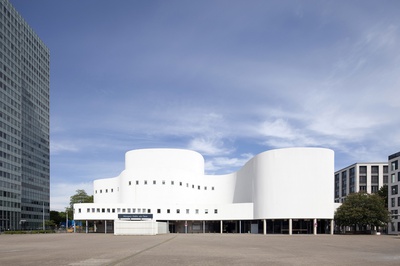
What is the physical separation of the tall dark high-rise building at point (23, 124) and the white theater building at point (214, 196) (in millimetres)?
28423

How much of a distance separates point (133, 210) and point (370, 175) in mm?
83557

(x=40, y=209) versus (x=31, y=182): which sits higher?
(x=31, y=182)

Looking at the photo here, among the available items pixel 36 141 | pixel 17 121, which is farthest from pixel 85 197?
pixel 17 121

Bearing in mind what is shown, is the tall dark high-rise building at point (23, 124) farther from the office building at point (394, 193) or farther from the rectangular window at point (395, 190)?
the rectangular window at point (395, 190)

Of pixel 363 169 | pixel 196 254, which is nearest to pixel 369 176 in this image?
pixel 363 169

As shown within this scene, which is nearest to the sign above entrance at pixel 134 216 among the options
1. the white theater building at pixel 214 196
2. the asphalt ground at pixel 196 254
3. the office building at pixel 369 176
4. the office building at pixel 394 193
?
the white theater building at pixel 214 196

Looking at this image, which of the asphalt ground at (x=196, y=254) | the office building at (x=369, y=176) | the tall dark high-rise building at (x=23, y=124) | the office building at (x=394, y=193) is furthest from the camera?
the office building at (x=369, y=176)

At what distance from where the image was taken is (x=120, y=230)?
74812mm

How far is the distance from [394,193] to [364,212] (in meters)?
23.5

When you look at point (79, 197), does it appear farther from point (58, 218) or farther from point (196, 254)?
point (196, 254)

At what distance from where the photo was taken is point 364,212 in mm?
81438

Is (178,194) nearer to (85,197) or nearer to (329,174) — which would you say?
(329,174)

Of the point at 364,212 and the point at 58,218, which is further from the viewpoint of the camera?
the point at 58,218

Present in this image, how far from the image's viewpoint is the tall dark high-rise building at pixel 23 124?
118419mm
